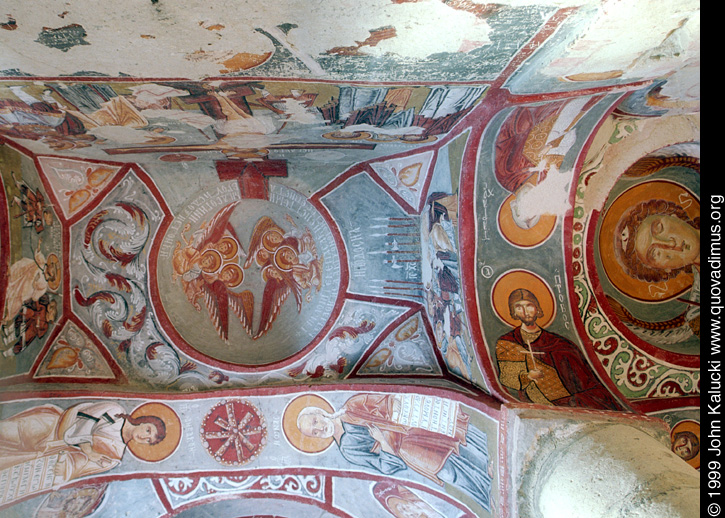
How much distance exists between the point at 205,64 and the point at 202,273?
412 centimetres

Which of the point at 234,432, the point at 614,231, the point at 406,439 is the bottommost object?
the point at 234,432

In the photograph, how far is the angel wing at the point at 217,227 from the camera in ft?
23.8

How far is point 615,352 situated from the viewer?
226 inches

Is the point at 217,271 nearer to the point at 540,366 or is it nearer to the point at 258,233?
the point at 258,233

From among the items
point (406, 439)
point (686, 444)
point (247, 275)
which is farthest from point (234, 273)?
point (686, 444)

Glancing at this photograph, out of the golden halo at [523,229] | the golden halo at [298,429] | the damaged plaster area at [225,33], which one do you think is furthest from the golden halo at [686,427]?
the damaged plaster area at [225,33]

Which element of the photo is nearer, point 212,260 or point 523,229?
point 523,229

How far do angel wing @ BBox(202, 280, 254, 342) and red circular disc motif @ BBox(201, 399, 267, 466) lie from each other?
113 cm

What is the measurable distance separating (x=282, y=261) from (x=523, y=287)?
364 centimetres

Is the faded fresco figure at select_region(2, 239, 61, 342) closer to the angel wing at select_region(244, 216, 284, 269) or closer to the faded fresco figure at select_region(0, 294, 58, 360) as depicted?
the faded fresco figure at select_region(0, 294, 58, 360)

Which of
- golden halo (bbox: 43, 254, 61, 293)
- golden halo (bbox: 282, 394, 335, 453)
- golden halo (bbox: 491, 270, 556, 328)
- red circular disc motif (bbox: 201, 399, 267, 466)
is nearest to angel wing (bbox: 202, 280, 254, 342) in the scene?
red circular disc motif (bbox: 201, 399, 267, 466)

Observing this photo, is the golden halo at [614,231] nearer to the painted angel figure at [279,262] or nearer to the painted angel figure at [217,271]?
the painted angel figure at [279,262]
